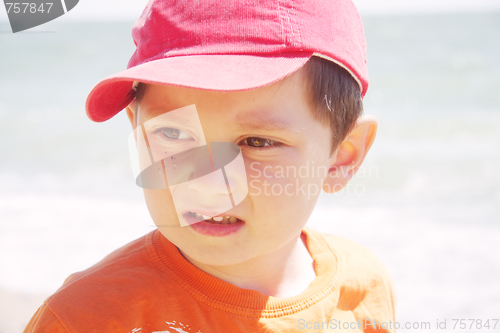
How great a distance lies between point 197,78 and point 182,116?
14cm

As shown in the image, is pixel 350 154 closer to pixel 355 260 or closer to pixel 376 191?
pixel 355 260

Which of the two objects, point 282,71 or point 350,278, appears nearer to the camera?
point 282,71

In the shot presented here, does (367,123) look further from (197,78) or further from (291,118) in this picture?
(197,78)

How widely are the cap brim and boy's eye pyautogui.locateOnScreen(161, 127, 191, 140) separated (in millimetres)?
178

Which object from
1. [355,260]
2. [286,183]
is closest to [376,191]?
[355,260]

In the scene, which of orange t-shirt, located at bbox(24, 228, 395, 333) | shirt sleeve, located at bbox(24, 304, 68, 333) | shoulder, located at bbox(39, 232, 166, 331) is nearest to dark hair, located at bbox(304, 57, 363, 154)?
orange t-shirt, located at bbox(24, 228, 395, 333)

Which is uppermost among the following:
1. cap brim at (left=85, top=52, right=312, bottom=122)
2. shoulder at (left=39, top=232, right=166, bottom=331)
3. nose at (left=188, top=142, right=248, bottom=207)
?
cap brim at (left=85, top=52, right=312, bottom=122)

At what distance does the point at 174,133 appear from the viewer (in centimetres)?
112

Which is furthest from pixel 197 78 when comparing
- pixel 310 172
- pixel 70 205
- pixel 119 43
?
pixel 119 43

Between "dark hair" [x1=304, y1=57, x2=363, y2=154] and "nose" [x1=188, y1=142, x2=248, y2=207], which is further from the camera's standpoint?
"dark hair" [x1=304, y1=57, x2=363, y2=154]

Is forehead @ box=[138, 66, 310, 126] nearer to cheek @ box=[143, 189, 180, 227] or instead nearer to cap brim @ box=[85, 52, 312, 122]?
cap brim @ box=[85, 52, 312, 122]

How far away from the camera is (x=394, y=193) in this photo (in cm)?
462

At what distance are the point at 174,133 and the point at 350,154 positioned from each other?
604mm

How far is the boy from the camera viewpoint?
3.27ft
